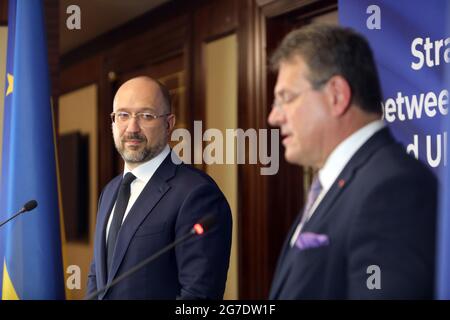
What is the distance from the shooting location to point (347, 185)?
1289 mm

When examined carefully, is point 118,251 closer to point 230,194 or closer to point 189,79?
point 230,194

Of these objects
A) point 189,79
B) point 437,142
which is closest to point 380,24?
point 437,142

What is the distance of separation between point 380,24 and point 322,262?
1.23 metres

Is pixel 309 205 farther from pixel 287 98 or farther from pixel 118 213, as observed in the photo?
pixel 118 213

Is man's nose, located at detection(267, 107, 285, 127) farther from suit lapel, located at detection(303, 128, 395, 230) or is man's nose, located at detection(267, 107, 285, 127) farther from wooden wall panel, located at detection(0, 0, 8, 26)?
wooden wall panel, located at detection(0, 0, 8, 26)

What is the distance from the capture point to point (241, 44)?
3.56 metres

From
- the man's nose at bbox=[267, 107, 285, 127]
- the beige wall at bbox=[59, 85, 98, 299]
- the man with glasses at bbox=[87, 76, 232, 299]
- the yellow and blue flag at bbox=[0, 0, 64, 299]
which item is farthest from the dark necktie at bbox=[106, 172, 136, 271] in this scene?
the beige wall at bbox=[59, 85, 98, 299]

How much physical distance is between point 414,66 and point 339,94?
879 mm

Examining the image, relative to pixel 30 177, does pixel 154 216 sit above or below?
below

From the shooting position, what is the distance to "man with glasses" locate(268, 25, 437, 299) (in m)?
1.20

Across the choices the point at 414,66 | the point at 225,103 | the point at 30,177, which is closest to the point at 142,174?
the point at 30,177

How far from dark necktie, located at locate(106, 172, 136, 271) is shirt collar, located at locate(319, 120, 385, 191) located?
83 centimetres

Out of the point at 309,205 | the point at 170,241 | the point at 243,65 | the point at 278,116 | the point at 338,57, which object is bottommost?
the point at 170,241

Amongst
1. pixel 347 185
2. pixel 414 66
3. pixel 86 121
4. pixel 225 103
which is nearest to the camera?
pixel 347 185
